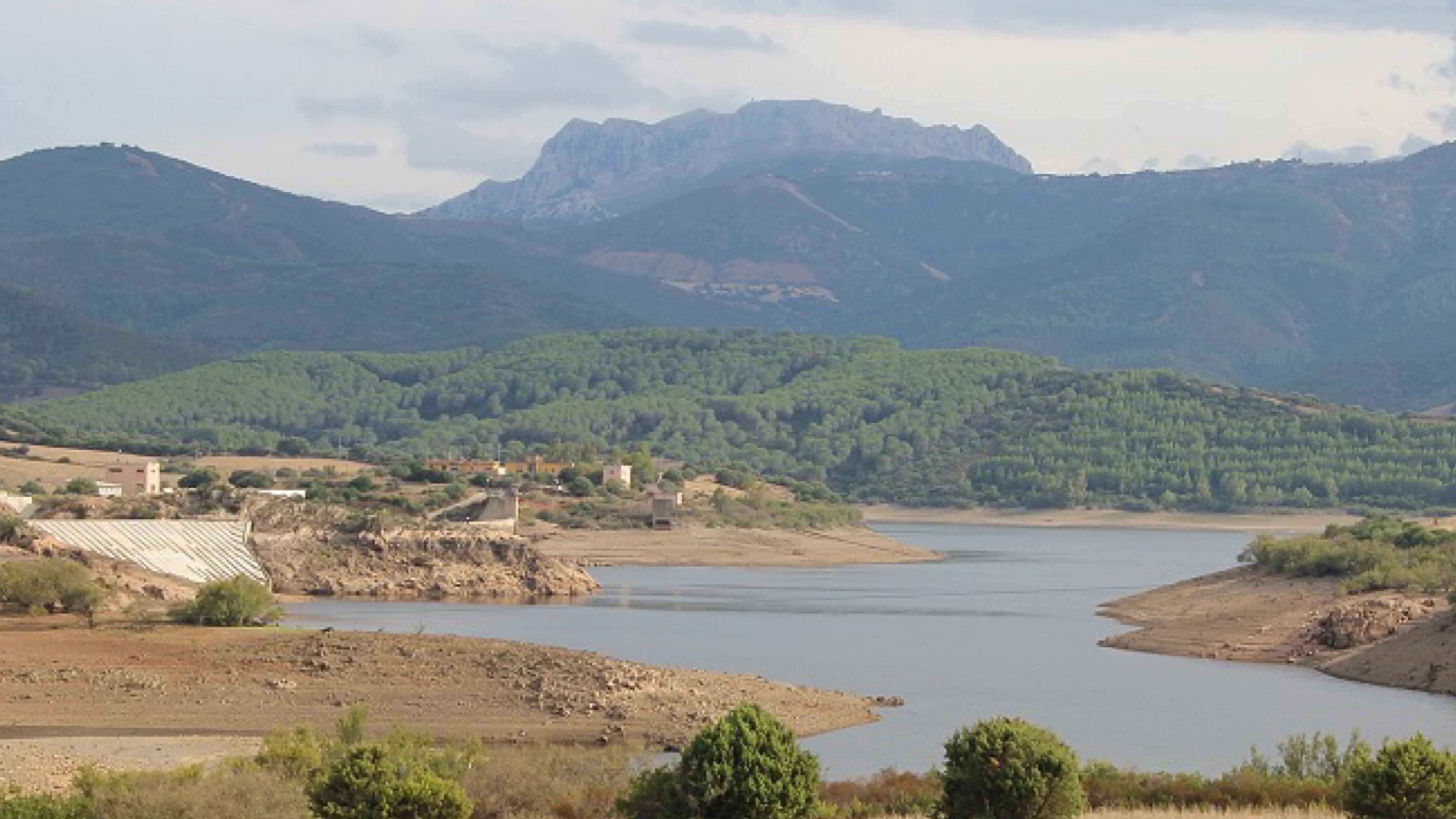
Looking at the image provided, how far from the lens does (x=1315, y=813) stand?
32844 millimetres

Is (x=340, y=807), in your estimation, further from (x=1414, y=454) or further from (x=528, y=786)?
(x=1414, y=454)

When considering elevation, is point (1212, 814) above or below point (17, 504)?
below

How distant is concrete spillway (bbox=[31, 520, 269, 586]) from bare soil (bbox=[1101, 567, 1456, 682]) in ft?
98.0

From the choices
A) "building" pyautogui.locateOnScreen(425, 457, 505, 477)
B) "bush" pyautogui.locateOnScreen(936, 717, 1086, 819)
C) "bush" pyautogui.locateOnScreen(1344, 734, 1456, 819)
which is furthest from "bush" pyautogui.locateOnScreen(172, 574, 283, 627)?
"building" pyautogui.locateOnScreen(425, 457, 505, 477)

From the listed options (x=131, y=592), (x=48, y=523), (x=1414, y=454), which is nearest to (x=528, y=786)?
(x=131, y=592)

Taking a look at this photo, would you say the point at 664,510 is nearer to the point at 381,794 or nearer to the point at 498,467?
the point at 498,467

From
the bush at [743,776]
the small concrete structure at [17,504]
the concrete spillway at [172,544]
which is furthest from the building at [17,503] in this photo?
the bush at [743,776]

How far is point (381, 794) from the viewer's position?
98.2 feet

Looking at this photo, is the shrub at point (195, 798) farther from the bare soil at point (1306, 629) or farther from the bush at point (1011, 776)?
the bare soil at point (1306, 629)

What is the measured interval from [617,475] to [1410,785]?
114756mm

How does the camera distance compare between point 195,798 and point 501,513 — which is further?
point 501,513

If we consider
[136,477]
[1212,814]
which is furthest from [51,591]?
[136,477]

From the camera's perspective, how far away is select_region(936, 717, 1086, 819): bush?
29531 mm

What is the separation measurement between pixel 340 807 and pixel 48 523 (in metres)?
54.7
